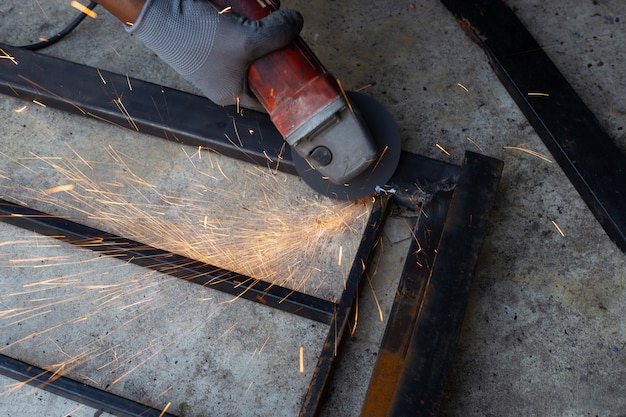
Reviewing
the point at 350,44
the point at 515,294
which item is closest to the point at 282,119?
the point at 350,44

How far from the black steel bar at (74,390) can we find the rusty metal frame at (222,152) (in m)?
0.49

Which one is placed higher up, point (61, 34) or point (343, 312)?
point (61, 34)

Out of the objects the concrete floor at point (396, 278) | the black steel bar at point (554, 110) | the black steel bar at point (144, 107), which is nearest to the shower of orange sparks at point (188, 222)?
the concrete floor at point (396, 278)

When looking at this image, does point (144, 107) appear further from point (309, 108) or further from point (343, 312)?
point (343, 312)

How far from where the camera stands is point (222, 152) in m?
2.52

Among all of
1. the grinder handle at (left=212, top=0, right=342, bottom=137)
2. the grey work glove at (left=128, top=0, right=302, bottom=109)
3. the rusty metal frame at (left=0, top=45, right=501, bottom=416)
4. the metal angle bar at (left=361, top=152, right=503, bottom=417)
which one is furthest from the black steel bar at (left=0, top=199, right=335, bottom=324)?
the grey work glove at (left=128, top=0, right=302, bottom=109)

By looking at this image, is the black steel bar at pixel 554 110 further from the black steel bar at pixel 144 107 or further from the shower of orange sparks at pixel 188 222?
the black steel bar at pixel 144 107

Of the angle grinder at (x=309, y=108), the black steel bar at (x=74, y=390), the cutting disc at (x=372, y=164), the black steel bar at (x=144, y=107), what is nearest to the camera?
the angle grinder at (x=309, y=108)

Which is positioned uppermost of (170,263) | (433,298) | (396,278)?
(170,263)

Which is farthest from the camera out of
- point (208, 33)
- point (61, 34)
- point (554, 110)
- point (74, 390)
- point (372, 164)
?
point (61, 34)

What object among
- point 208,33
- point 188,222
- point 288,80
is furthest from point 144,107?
point 288,80

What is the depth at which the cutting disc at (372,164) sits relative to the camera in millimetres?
2311

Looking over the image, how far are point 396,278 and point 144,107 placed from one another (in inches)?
48.3

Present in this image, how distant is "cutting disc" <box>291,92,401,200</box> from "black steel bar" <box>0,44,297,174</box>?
0.37 feet
